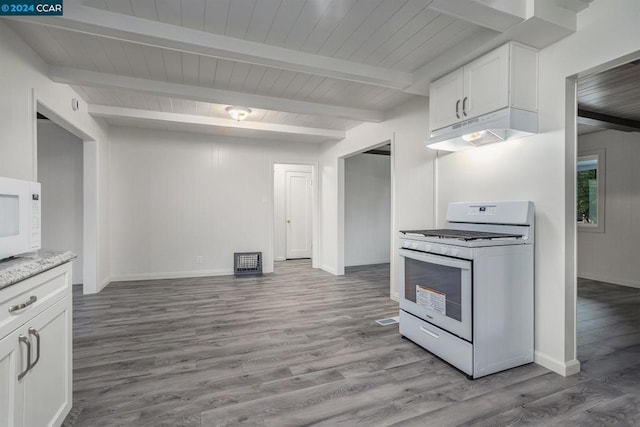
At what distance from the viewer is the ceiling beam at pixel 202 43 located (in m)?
2.04

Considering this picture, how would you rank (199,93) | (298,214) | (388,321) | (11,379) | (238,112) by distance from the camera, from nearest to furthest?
1. (11,379)
2. (388,321)
3. (199,93)
4. (238,112)
5. (298,214)

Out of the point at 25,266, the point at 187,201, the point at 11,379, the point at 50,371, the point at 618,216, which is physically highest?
the point at 187,201

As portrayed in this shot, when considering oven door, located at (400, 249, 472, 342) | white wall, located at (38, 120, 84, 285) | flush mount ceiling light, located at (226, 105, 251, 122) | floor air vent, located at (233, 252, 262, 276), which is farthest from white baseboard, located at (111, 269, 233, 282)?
oven door, located at (400, 249, 472, 342)

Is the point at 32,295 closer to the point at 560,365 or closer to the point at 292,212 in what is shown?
the point at 560,365

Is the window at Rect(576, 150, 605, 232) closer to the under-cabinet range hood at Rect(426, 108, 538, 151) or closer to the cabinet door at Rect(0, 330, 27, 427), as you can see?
the under-cabinet range hood at Rect(426, 108, 538, 151)

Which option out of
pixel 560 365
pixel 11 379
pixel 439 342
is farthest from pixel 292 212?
pixel 11 379

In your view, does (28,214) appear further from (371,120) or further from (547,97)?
(371,120)

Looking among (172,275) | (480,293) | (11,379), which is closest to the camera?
(11,379)

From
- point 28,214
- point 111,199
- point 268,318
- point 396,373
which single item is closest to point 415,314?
point 396,373

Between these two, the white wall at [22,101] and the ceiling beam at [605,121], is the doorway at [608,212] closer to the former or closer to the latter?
the ceiling beam at [605,121]

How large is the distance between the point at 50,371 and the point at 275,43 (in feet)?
8.26

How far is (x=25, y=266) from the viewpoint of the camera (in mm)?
1284

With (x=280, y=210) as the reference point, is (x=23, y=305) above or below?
below

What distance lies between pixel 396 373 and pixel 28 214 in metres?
2.41
